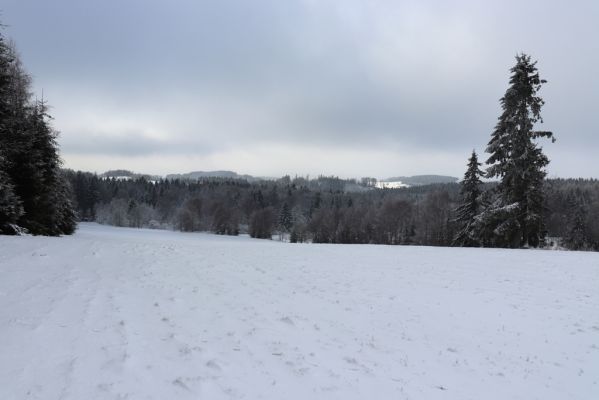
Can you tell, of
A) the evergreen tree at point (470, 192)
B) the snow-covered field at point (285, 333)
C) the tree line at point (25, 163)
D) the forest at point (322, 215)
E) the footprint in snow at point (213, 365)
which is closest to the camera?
the snow-covered field at point (285, 333)

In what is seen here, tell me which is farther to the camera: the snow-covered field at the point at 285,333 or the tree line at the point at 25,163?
the tree line at the point at 25,163

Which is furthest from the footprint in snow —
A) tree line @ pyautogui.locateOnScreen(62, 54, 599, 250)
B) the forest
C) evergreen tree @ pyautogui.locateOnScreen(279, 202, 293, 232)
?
evergreen tree @ pyautogui.locateOnScreen(279, 202, 293, 232)

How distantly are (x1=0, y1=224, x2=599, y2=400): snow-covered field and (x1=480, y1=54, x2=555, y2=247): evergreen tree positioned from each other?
10.5 m

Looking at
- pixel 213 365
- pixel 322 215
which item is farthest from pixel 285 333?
pixel 322 215

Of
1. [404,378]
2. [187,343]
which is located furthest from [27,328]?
[404,378]

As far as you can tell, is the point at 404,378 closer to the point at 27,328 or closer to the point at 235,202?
the point at 27,328

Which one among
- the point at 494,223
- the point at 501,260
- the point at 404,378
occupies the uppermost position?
the point at 494,223

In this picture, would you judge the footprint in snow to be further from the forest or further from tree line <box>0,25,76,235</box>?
the forest

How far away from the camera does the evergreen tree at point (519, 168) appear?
22.8m

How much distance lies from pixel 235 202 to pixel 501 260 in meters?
128

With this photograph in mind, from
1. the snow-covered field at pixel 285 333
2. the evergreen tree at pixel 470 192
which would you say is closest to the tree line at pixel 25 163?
the snow-covered field at pixel 285 333

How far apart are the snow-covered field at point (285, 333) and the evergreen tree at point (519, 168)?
10.5 metres

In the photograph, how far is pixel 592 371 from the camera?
6.25 meters

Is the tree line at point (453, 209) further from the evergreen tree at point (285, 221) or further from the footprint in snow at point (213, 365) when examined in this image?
the footprint in snow at point (213, 365)
